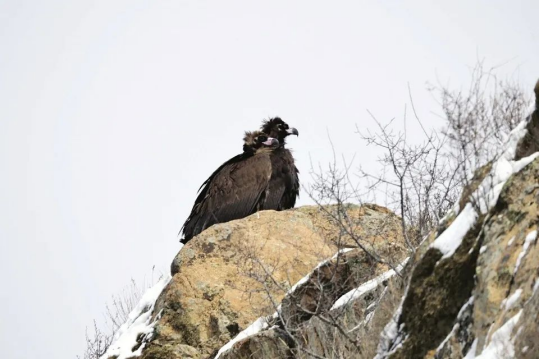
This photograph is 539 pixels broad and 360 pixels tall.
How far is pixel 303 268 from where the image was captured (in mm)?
9875

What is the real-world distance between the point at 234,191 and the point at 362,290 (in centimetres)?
504

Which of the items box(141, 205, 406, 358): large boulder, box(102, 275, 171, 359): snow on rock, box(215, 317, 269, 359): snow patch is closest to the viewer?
box(215, 317, 269, 359): snow patch

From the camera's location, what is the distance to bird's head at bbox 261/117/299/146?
14.4 metres

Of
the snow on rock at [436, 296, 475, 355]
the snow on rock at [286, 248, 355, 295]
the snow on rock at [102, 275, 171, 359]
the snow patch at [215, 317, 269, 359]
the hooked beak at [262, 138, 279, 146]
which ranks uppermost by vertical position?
the hooked beak at [262, 138, 279, 146]

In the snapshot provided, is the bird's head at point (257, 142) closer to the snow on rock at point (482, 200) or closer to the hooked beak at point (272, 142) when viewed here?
the hooked beak at point (272, 142)

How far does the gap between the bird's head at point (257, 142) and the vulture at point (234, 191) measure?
0.01 meters

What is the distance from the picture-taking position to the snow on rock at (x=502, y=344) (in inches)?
222

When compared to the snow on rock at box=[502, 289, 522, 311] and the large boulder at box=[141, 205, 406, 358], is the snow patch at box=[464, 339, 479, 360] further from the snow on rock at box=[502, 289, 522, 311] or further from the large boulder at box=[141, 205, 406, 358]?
the large boulder at box=[141, 205, 406, 358]

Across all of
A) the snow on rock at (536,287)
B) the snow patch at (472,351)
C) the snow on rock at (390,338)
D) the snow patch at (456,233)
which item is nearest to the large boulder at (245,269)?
the snow on rock at (390,338)

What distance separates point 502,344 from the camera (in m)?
5.73

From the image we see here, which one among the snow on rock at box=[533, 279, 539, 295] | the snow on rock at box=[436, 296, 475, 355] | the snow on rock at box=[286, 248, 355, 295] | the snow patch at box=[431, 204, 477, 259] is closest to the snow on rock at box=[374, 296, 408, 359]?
the snow on rock at box=[436, 296, 475, 355]

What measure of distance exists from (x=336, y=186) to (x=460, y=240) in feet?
9.62

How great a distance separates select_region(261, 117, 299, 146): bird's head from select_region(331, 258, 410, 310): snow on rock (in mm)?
5767

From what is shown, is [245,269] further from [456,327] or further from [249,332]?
[456,327]
